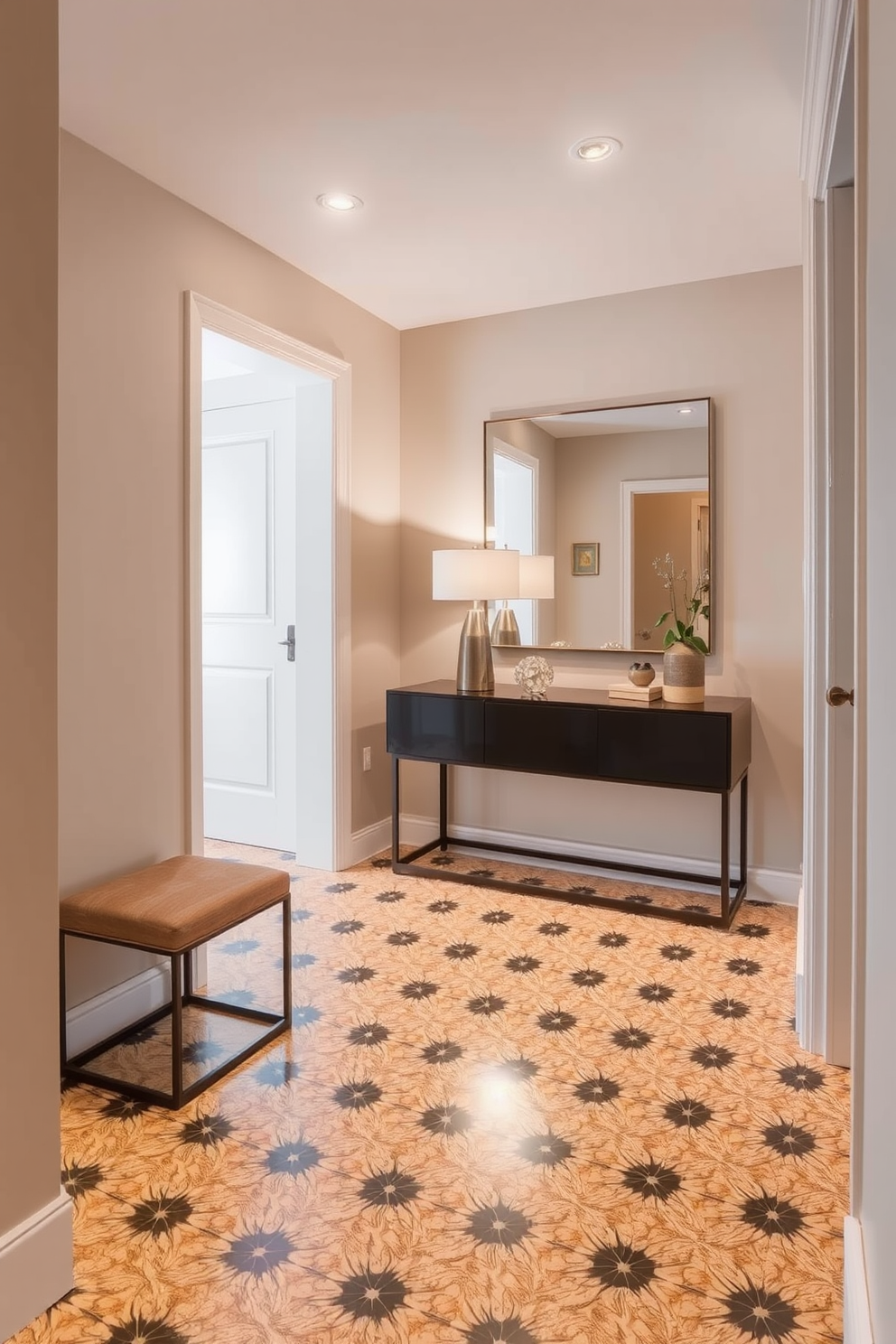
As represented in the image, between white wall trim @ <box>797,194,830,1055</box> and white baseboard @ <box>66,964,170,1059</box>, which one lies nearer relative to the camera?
white wall trim @ <box>797,194,830,1055</box>

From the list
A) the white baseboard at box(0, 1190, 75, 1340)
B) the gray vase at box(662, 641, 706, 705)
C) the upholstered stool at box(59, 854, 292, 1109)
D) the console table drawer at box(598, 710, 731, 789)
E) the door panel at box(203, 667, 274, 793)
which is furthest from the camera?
the door panel at box(203, 667, 274, 793)

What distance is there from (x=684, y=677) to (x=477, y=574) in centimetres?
92

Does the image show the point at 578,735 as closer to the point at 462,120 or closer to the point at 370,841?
the point at 370,841

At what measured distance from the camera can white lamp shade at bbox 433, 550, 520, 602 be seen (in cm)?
359

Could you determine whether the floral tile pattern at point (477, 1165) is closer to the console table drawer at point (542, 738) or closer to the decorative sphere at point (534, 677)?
the console table drawer at point (542, 738)

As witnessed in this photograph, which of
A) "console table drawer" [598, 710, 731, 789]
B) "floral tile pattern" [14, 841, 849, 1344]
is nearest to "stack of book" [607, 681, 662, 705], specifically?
"console table drawer" [598, 710, 731, 789]

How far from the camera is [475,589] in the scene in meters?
3.59

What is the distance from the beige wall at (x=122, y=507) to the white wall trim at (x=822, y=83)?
1.82 meters

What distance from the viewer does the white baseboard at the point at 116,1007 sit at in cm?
235

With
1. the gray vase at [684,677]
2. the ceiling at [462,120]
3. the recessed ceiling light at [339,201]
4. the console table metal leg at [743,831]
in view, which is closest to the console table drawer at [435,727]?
the gray vase at [684,677]

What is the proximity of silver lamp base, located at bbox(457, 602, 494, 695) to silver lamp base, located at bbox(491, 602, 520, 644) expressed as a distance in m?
0.27

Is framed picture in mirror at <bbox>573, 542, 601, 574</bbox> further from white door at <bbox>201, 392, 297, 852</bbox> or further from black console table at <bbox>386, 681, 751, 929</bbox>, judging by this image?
white door at <bbox>201, 392, 297, 852</bbox>

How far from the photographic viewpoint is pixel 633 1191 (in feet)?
5.77

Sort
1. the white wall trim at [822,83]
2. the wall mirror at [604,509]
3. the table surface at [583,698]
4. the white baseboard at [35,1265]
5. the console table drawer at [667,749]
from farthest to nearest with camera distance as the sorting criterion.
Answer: the wall mirror at [604,509]
the table surface at [583,698]
the console table drawer at [667,749]
the white wall trim at [822,83]
the white baseboard at [35,1265]
